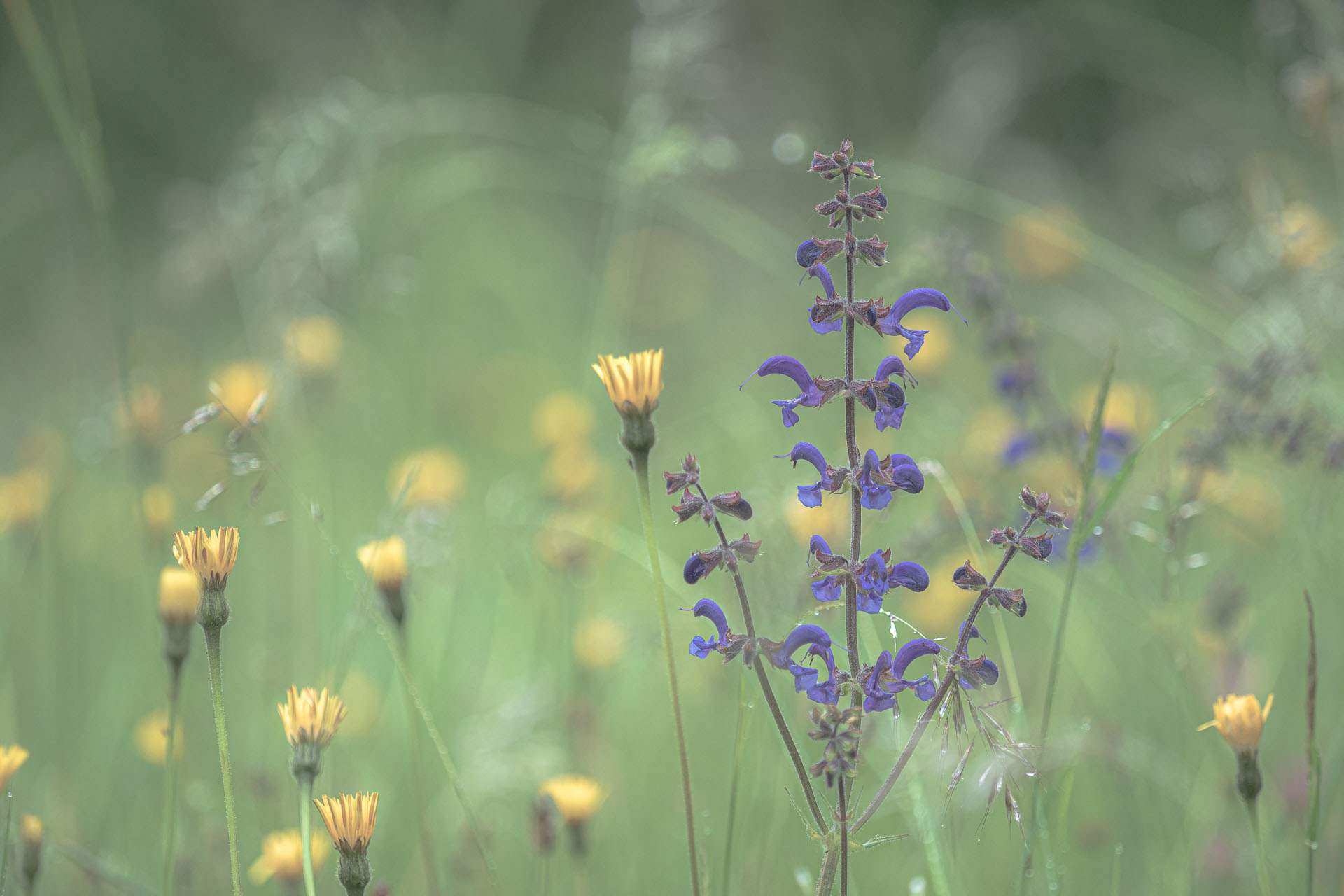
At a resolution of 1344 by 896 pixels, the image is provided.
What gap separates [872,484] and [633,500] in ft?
8.37

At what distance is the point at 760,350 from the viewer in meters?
4.50

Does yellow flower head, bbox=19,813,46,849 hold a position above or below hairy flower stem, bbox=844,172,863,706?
below

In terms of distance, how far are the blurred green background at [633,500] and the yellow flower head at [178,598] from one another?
17 cm

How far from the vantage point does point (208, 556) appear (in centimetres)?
113

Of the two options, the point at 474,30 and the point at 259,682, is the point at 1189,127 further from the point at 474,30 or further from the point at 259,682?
the point at 259,682

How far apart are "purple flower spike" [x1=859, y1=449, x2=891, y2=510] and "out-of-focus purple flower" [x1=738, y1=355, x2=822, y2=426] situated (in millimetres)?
81

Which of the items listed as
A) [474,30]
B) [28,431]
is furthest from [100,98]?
[28,431]

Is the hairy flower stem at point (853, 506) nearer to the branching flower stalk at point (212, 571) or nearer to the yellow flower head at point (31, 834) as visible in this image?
the branching flower stalk at point (212, 571)

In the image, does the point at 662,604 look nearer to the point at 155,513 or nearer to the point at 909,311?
the point at 909,311

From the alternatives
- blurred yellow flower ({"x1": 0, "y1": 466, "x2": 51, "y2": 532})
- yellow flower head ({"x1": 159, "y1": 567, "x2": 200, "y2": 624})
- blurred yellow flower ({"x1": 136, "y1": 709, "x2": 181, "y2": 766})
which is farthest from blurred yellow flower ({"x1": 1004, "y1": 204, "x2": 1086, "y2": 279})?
blurred yellow flower ({"x1": 0, "y1": 466, "x2": 51, "y2": 532})

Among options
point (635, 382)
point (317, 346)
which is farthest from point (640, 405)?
point (317, 346)

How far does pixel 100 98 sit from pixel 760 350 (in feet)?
22.0

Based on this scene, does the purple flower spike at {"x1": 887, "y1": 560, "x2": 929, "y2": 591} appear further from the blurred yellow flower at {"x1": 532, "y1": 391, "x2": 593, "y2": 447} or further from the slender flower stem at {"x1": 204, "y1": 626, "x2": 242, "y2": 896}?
the blurred yellow flower at {"x1": 532, "y1": 391, "x2": 593, "y2": 447}

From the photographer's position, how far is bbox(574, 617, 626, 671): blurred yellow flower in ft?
7.70
